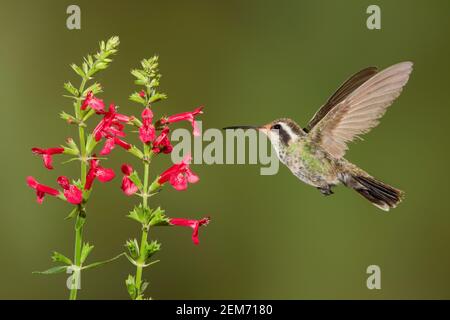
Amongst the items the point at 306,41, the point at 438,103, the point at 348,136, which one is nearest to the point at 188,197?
the point at 306,41

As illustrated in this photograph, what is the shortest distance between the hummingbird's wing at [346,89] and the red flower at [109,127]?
1299 mm

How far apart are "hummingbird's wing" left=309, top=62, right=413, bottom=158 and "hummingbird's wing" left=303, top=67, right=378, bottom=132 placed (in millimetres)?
67

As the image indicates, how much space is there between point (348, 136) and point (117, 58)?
3608 mm

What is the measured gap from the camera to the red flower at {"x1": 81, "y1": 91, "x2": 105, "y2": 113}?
1759 mm

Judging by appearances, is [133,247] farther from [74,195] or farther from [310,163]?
[310,163]

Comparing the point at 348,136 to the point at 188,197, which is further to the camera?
the point at 188,197

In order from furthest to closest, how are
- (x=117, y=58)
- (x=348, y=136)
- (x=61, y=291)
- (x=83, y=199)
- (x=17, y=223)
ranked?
(x=117, y=58) < (x=17, y=223) < (x=61, y=291) < (x=348, y=136) < (x=83, y=199)

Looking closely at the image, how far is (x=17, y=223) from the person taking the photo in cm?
574

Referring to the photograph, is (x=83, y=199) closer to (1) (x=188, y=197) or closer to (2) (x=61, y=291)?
(2) (x=61, y=291)

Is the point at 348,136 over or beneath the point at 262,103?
beneath

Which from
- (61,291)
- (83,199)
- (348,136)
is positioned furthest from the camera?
(61,291)

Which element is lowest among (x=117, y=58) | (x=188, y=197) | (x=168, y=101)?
(x=188, y=197)

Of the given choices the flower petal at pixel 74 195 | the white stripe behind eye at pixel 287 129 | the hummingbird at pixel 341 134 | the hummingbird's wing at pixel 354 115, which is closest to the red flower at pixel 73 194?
the flower petal at pixel 74 195

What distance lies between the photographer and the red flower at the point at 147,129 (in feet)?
5.73
